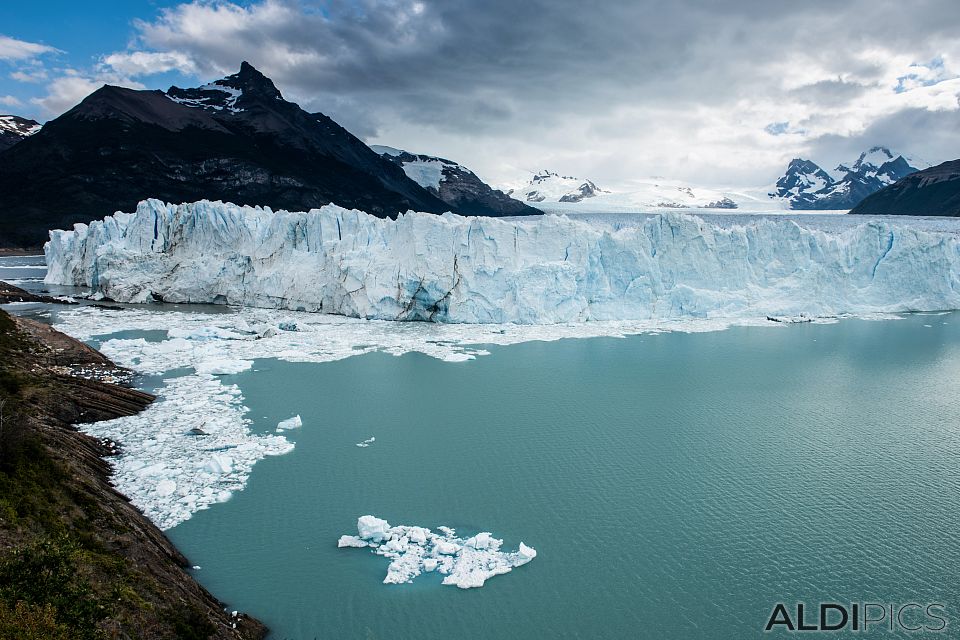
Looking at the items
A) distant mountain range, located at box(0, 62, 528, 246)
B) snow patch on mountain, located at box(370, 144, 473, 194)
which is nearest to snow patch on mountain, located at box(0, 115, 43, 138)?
distant mountain range, located at box(0, 62, 528, 246)

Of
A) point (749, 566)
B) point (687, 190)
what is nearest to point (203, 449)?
point (749, 566)

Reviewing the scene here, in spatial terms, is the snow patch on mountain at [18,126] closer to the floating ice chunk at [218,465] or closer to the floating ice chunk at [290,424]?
the floating ice chunk at [290,424]

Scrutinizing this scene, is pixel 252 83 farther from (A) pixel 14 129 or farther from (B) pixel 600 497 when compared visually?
(B) pixel 600 497

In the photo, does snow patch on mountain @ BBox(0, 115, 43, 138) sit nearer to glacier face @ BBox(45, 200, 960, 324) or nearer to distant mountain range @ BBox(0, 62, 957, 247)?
distant mountain range @ BBox(0, 62, 957, 247)

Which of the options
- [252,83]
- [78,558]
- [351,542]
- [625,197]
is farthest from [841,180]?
[78,558]

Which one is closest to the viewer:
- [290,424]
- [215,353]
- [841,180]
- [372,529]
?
[372,529]

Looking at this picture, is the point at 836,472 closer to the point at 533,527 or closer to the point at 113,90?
the point at 533,527
